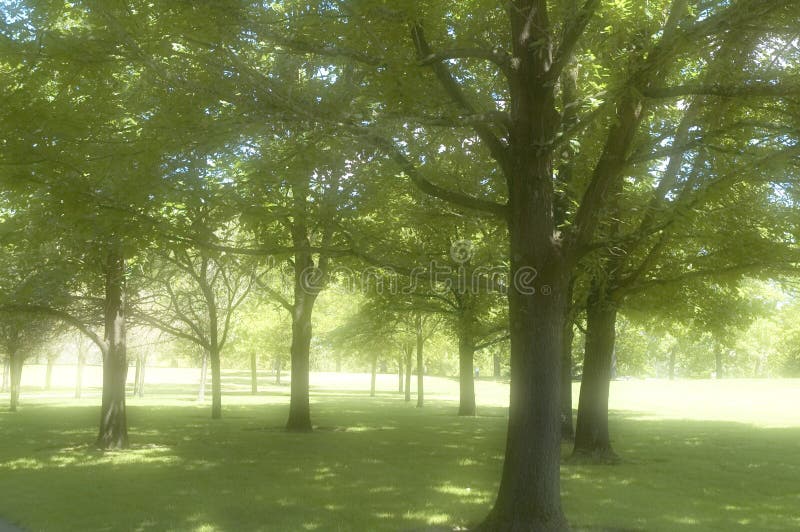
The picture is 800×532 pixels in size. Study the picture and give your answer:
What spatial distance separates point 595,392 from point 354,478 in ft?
17.4

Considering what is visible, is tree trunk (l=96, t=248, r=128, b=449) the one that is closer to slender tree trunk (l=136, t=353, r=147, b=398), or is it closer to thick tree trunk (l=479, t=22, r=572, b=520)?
thick tree trunk (l=479, t=22, r=572, b=520)

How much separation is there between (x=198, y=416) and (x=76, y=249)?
1279 cm

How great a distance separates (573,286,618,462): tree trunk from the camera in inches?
538

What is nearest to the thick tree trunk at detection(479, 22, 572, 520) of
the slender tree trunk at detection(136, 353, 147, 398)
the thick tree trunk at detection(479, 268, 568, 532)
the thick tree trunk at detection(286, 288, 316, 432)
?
the thick tree trunk at detection(479, 268, 568, 532)

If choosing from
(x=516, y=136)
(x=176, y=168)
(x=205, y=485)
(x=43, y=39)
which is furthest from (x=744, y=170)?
(x=205, y=485)

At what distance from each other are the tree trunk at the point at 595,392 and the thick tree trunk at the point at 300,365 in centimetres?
796

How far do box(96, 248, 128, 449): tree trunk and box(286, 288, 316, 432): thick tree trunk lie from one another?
5.04 m

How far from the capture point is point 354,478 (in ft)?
36.9

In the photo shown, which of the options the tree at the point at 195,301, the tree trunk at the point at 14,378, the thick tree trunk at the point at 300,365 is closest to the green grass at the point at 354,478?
the thick tree trunk at the point at 300,365

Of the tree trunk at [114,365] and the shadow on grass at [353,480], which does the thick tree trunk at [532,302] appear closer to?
the shadow on grass at [353,480]

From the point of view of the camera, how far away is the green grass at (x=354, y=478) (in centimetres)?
834

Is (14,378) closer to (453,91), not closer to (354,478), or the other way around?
(354,478)

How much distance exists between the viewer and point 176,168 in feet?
23.1

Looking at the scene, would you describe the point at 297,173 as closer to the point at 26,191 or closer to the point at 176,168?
the point at 176,168
